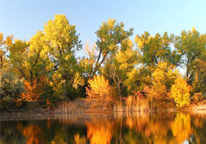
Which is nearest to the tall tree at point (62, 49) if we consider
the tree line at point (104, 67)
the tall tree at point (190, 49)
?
the tree line at point (104, 67)

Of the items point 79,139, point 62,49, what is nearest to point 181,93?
point 62,49

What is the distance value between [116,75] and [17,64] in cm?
1673

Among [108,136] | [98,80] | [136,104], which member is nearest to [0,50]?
[98,80]

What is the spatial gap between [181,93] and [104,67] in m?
14.4

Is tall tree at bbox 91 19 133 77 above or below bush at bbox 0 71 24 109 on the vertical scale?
above

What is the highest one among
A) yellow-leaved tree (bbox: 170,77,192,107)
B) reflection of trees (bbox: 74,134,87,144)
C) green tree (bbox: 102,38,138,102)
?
green tree (bbox: 102,38,138,102)

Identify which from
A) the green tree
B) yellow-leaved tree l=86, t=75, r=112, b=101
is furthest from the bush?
the green tree

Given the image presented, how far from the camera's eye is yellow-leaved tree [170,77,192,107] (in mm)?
34656

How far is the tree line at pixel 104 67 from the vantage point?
1398 inches

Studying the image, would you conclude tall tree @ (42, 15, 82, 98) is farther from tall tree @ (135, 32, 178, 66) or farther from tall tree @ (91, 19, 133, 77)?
tall tree @ (135, 32, 178, 66)

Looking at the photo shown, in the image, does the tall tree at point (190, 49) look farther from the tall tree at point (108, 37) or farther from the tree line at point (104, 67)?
the tall tree at point (108, 37)

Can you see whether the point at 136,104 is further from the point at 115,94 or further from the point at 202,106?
the point at 202,106

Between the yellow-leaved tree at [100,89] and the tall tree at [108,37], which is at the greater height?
the tall tree at [108,37]

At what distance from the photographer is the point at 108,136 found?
591 inches
